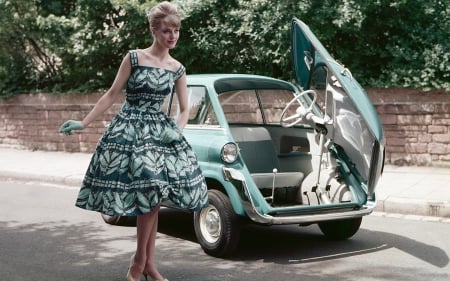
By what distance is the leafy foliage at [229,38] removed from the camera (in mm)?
11719

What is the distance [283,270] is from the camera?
576cm

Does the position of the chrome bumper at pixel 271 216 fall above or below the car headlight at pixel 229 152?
below

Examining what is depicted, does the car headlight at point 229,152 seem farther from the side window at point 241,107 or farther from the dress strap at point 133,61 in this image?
the dress strap at point 133,61

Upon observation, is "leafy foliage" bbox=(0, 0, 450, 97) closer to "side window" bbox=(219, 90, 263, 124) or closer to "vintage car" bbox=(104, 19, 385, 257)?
"side window" bbox=(219, 90, 263, 124)

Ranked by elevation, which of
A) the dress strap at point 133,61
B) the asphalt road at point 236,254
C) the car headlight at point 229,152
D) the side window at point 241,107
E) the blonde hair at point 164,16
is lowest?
the asphalt road at point 236,254

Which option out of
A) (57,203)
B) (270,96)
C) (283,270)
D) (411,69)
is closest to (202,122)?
(270,96)

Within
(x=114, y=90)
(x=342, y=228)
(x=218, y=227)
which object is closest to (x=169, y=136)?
(x=114, y=90)

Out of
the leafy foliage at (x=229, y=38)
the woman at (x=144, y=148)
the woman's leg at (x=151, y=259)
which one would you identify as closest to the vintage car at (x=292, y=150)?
the woman's leg at (x=151, y=259)

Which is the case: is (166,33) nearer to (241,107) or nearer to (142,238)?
(142,238)

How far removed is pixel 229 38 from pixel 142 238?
8.48 m

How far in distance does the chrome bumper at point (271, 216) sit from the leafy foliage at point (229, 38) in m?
5.70

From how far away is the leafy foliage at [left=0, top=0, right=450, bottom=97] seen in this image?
11719 millimetres

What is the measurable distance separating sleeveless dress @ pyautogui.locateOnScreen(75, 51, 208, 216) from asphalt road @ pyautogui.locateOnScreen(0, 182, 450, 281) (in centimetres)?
100

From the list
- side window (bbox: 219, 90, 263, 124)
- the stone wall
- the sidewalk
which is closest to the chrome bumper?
side window (bbox: 219, 90, 263, 124)
